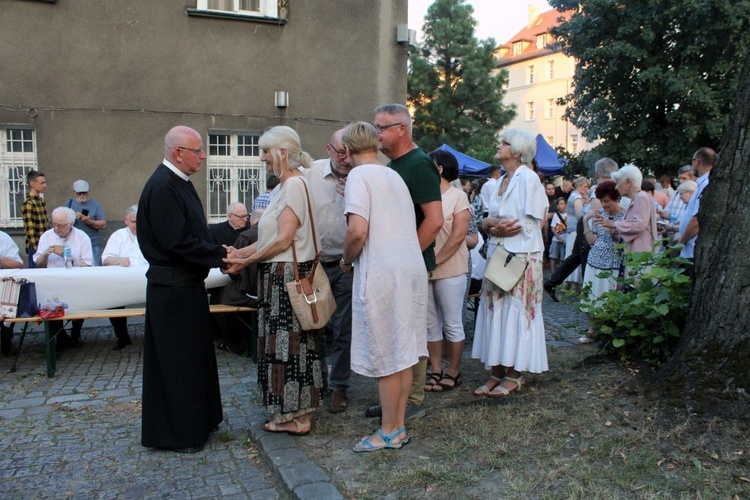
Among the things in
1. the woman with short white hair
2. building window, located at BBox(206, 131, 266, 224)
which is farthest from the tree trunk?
building window, located at BBox(206, 131, 266, 224)

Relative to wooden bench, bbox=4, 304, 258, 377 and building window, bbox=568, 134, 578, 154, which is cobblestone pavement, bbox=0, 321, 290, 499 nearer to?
wooden bench, bbox=4, 304, 258, 377

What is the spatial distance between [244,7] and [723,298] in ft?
34.6

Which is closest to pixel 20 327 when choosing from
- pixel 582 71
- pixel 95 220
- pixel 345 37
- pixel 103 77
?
pixel 95 220

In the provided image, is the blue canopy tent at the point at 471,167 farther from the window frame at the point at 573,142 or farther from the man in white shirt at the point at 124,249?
the window frame at the point at 573,142

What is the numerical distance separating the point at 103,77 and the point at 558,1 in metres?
14.4

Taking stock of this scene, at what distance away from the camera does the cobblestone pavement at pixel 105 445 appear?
396cm

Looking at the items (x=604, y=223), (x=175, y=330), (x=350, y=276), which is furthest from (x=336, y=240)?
(x=604, y=223)

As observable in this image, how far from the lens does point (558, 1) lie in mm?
20578

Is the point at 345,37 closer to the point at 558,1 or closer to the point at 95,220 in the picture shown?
the point at 95,220

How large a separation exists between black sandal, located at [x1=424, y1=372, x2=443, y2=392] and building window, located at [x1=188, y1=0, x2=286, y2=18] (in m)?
8.92

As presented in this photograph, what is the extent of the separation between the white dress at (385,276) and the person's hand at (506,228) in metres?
1.14

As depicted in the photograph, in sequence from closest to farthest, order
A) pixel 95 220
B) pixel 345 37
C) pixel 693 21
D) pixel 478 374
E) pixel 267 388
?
pixel 267 388 < pixel 478 374 < pixel 95 220 < pixel 345 37 < pixel 693 21

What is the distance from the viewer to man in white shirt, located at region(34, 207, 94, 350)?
7.57 meters

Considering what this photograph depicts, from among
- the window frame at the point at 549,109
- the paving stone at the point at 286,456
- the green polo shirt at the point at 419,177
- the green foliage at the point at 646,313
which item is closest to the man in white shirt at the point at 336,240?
the green polo shirt at the point at 419,177
